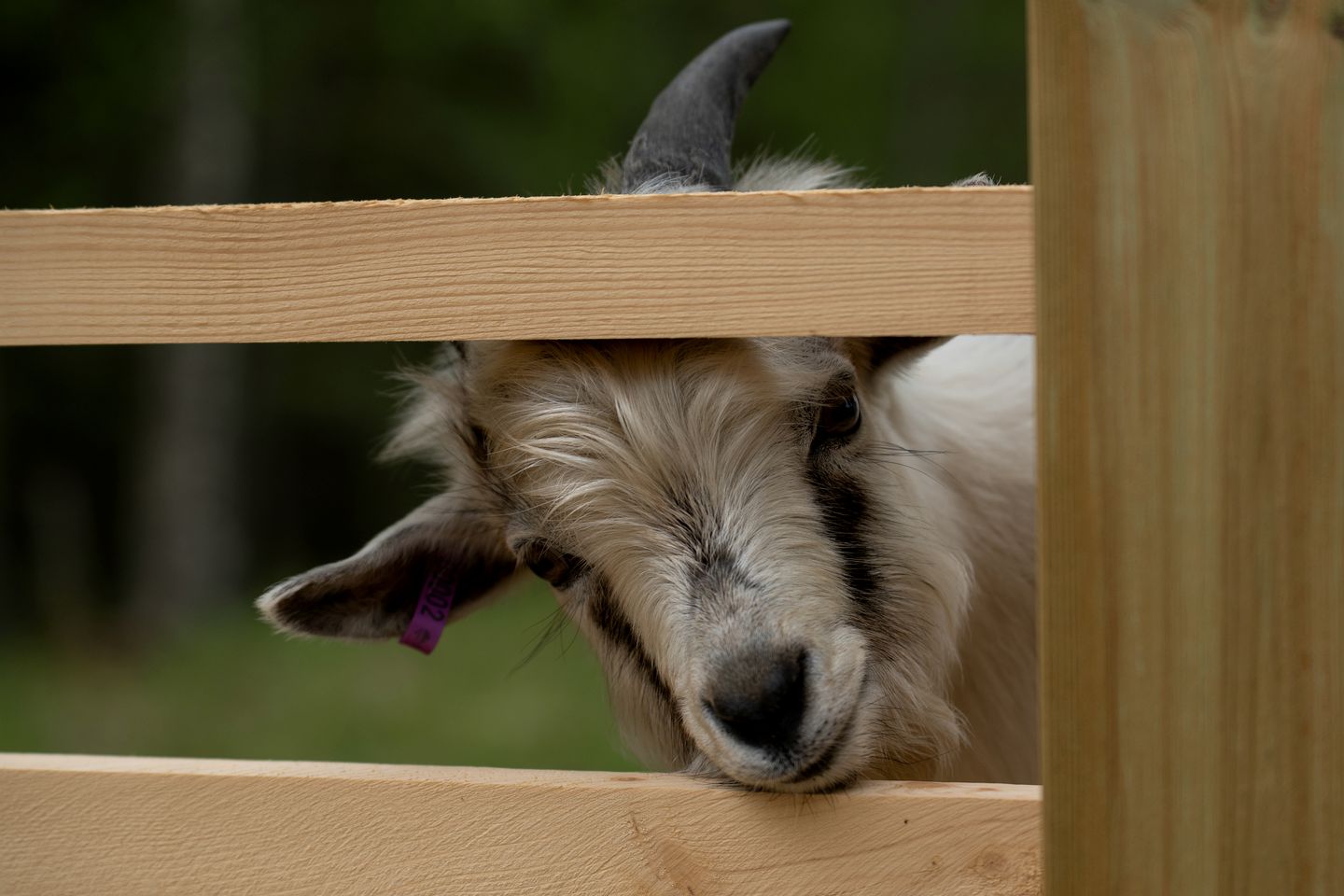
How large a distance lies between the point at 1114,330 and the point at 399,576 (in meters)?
1.92

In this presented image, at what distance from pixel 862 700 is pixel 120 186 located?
41.5ft

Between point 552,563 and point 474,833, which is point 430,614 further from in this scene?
point 474,833

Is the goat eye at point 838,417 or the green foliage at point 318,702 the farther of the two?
the green foliage at point 318,702

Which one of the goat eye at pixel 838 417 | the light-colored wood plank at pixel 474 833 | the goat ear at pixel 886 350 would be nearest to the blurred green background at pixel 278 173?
the goat ear at pixel 886 350

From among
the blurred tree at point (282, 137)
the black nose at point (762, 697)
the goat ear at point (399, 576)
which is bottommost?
the black nose at point (762, 697)

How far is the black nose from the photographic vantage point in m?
1.95

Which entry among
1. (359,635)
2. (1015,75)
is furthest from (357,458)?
(359,635)

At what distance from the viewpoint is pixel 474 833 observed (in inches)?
70.2

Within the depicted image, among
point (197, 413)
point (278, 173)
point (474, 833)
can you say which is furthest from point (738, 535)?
point (278, 173)

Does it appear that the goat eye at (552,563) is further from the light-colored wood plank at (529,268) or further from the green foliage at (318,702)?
the green foliage at (318,702)

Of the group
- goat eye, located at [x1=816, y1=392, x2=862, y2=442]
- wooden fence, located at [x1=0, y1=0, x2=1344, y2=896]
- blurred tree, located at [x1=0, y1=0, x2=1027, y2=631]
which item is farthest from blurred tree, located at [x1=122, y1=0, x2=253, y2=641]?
wooden fence, located at [x1=0, y1=0, x2=1344, y2=896]

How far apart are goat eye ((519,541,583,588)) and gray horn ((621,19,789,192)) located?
78 centimetres

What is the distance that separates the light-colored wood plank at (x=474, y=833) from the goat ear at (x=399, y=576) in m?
0.80

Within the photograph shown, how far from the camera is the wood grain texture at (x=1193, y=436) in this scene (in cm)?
140
